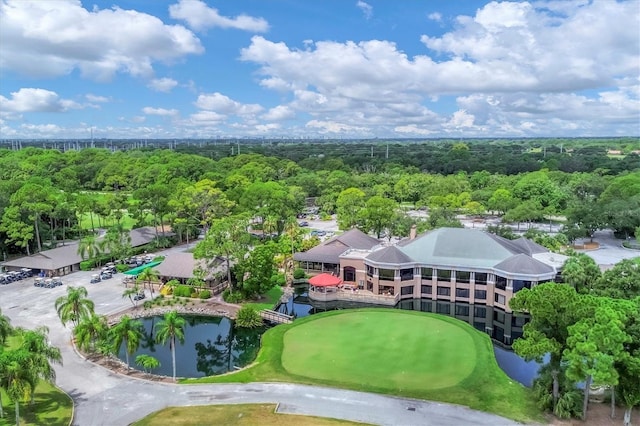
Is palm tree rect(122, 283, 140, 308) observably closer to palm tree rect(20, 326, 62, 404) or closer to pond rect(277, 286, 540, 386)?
pond rect(277, 286, 540, 386)

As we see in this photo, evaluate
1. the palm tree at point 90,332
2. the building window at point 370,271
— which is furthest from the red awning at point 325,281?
the palm tree at point 90,332

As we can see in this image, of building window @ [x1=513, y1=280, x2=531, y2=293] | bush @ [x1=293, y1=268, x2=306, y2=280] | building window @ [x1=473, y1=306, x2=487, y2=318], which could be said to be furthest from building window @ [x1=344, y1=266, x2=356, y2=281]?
building window @ [x1=513, y1=280, x2=531, y2=293]

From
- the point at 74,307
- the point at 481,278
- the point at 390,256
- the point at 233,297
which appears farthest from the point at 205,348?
the point at 481,278

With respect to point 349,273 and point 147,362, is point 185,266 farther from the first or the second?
point 147,362

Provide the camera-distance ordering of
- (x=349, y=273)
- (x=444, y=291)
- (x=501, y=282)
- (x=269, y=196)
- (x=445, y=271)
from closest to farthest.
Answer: (x=501, y=282), (x=445, y=271), (x=444, y=291), (x=349, y=273), (x=269, y=196)

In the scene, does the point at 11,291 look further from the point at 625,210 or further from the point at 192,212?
the point at 625,210

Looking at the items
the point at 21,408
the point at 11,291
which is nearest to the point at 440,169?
the point at 11,291
